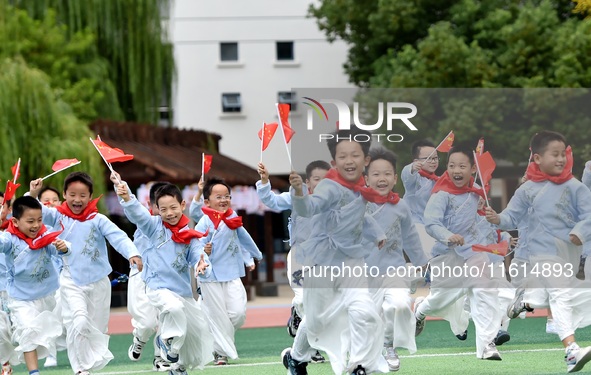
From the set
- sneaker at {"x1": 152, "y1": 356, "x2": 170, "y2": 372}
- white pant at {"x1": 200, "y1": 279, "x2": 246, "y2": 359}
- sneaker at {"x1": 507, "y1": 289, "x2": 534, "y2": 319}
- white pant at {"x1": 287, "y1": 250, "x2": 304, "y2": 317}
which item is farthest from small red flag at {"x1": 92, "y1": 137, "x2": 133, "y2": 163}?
sneaker at {"x1": 507, "y1": 289, "x2": 534, "y2": 319}

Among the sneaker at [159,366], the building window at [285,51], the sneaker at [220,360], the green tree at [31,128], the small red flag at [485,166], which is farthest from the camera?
the building window at [285,51]

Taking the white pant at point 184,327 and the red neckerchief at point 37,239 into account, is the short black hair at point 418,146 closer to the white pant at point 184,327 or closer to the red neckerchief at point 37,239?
the white pant at point 184,327

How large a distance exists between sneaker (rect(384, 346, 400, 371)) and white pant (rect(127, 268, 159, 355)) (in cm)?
276

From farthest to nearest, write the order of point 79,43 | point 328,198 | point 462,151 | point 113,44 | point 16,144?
point 113,44, point 79,43, point 16,144, point 462,151, point 328,198

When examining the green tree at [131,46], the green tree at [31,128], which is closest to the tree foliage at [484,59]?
the green tree at [131,46]

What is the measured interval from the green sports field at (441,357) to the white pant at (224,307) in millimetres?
358

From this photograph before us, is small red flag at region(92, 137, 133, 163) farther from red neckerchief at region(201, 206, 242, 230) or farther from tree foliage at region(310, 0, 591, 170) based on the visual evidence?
tree foliage at region(310, 0, 591, 170)

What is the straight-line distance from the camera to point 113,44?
108 ft

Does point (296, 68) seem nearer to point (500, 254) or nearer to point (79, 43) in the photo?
point (79, 43)

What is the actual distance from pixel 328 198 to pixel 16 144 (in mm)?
13826

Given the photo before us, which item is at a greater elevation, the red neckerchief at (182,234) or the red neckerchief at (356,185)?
the red neckerchief at (356,185)

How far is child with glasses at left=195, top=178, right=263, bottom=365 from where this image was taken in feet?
44.9

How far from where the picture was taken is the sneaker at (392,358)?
1113 cm

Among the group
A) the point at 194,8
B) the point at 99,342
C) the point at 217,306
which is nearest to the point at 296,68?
the point at 194,8
